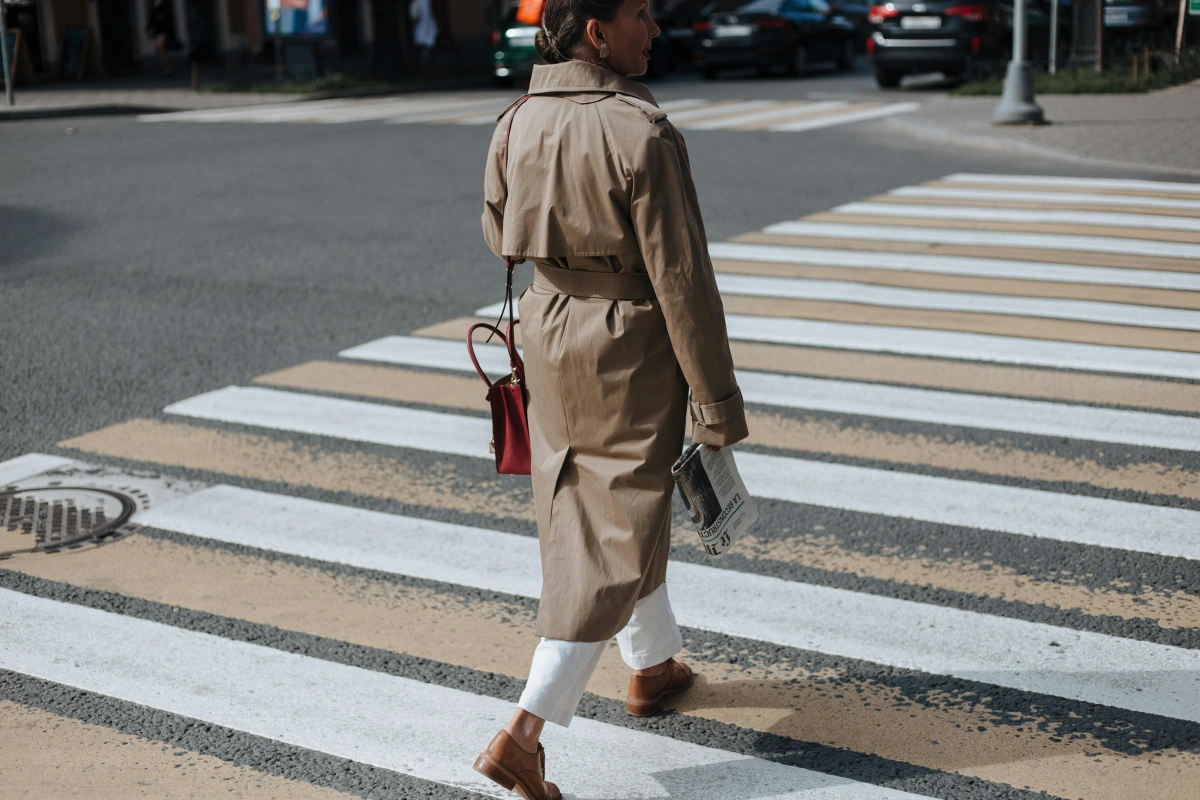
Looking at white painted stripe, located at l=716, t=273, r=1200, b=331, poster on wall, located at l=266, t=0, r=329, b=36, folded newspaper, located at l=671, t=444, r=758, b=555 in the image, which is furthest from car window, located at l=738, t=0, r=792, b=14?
folded newspaper, located at l=671, t=444, r=758, b=555

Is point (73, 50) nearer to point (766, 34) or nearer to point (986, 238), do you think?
point (766, 34)

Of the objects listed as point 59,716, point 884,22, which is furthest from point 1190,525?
point 884,22

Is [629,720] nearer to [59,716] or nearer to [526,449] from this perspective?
[526,449]

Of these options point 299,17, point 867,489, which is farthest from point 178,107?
point 867,489

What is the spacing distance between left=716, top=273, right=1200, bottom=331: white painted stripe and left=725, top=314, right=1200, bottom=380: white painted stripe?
1.70 feet

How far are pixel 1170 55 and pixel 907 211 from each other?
12.8 metres

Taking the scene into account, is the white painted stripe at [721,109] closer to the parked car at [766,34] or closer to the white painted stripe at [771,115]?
the white painted stripe at [771,115]

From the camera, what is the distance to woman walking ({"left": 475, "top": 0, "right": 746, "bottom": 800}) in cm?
287

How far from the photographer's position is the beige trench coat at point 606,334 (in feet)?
9.37

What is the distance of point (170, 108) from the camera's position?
23.3 metres

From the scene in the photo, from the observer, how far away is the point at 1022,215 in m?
10.6

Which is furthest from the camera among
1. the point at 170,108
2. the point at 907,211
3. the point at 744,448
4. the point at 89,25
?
the point at 89,25

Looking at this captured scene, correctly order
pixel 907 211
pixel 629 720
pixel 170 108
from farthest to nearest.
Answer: pixel 170 108 → pixel 907 211 → pixel 629 720

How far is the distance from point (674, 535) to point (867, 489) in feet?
2.65
